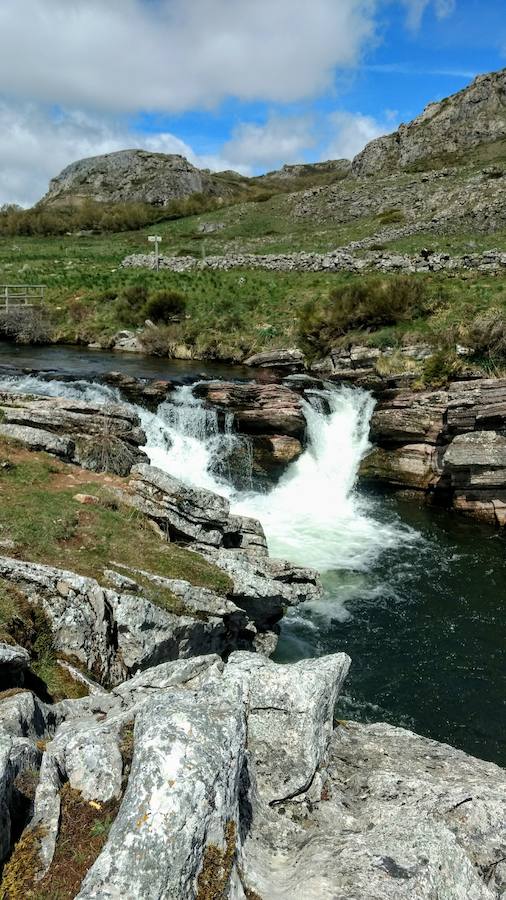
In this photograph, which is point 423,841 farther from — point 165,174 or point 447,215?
point 165,174

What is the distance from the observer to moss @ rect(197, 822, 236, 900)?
3.81 m

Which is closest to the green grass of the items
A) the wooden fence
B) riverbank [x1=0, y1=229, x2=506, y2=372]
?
riverbank [x1=0, y1=229, x2=506, y2=372]

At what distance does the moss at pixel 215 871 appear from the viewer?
381 cm

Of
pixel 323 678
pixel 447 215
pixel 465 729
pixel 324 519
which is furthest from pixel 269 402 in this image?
pixel 447 215

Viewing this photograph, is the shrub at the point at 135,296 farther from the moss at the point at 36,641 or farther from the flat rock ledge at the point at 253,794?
the flat rock ledge at the point at 253,794

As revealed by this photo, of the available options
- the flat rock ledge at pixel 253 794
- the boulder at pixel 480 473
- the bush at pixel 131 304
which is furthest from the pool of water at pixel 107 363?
the flat rock ledge at pixel 253 794

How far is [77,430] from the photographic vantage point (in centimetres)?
1755

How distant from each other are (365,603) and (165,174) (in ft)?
348

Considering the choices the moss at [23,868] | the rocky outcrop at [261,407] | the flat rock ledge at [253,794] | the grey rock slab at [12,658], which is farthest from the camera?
the rocky outcrop at [261,407]

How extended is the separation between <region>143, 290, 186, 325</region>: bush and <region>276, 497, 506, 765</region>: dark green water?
2392 cm

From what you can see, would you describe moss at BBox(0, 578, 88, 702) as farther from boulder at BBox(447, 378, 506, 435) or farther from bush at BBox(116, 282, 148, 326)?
bush at BBox(116, 282, 148, 326)

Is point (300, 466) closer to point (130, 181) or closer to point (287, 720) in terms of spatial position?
point (287, 720)

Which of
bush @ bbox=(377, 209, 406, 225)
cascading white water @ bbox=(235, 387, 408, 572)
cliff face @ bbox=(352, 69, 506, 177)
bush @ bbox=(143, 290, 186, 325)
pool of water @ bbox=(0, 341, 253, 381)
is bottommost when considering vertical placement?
cascading white water @ bbox=(235, 387, 408, 572)

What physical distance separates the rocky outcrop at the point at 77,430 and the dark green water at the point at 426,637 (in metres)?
6.96
